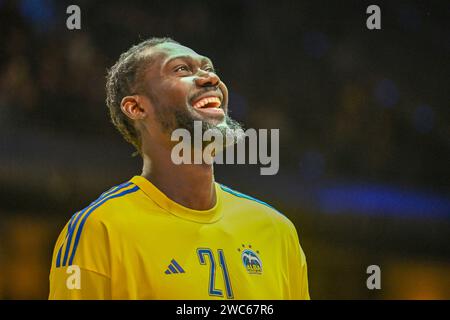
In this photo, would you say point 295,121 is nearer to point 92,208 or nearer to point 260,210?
point 260,210

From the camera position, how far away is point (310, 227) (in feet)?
10.8

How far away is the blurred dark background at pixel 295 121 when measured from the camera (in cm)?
299

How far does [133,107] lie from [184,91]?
23cm

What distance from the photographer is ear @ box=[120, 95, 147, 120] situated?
2.39m

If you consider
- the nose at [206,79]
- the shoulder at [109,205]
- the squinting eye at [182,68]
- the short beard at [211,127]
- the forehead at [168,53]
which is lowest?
the shoulder at [109,205]

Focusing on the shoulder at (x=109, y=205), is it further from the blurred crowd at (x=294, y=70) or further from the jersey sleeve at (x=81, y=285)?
the blurred crowd at (x=294, y=70)

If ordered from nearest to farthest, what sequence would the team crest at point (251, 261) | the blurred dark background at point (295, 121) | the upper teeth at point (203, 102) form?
1. the team crest at point (251, 261)
2. the upper teeth at point (203, 102)
3. the blurred dark background at point (295, 121)

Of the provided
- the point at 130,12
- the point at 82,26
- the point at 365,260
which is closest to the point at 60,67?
the point at 82,26

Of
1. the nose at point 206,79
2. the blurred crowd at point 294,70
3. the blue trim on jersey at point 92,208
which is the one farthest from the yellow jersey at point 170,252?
the blurred crowd at point 294,70

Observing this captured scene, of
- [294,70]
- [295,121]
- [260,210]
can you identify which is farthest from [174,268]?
[294,70]

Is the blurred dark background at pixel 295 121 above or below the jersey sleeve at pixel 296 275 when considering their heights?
above

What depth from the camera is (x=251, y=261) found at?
7.27ft

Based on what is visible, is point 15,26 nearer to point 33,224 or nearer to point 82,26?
point 82,26

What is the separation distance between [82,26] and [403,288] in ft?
6.96
